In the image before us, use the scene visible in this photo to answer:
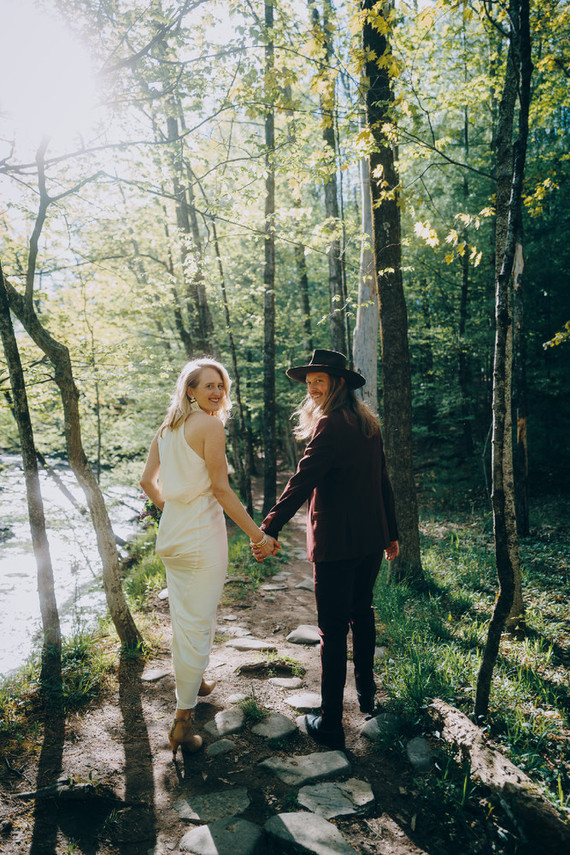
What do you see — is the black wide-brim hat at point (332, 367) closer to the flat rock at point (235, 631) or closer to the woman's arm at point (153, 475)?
the woman's arm at point (153, 475)

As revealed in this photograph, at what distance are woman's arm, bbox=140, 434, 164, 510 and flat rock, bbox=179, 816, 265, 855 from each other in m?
1.78

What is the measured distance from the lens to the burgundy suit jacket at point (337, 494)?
2836 mm

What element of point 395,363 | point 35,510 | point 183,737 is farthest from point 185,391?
point 395,363

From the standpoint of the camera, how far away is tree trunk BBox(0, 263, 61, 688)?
3496mm

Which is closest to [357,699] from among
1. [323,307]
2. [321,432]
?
[321,432]

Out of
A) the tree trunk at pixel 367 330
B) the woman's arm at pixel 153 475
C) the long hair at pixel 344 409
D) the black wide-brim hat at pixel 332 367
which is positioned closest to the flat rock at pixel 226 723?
the woman's arm at pixel 153 475

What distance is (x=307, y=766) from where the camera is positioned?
105 inches

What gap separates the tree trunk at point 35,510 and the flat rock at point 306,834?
81.5 inches

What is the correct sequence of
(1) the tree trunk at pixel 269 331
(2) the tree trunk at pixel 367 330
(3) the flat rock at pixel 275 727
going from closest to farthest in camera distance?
(3) the flat rock at pixel 275 727, (2) the tree trunk at pixel 367 330, (1) the tree trunk at pixel 269 331

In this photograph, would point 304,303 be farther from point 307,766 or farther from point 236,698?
point 307,766

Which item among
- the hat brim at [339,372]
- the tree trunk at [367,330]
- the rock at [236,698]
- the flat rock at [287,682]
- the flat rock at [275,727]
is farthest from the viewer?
the tree trunk at [367,330]

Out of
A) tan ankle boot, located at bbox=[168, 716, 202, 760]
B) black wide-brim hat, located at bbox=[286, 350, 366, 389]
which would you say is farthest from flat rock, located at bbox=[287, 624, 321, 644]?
black wide-brim hat, located at bbox=[286, 350, 366, 389]

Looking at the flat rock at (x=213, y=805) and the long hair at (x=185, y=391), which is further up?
the long hair at (x=185, y=391)

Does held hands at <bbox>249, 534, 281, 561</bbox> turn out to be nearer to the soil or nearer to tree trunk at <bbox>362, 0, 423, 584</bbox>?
the soil
